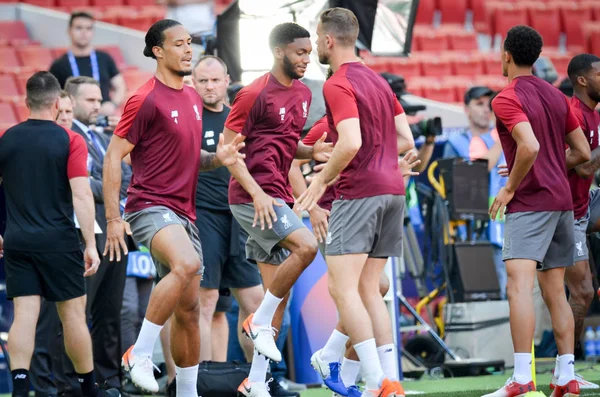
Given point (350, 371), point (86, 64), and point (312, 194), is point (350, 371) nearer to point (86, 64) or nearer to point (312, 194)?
point (312, 194)

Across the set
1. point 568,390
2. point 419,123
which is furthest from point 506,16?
point 568,390

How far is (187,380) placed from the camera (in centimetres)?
675

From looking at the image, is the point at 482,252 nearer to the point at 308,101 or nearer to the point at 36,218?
the point at 308,101

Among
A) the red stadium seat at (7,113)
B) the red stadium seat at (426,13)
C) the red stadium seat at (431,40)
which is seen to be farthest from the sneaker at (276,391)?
the red stadium seat at (426,13)

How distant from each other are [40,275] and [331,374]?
2.07 metres

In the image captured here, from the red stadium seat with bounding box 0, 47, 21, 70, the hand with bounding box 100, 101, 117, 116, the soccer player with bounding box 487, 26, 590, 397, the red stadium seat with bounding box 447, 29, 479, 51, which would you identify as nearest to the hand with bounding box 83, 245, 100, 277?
the soccer player with bounding box 487, 26, 590, 397

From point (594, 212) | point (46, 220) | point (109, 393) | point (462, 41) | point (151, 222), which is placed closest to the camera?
point (151, 222)

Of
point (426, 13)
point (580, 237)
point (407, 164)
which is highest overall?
point (426, 13)

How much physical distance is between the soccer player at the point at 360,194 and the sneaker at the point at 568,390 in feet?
4.18

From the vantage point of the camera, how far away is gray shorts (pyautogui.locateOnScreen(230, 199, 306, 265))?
7.00m

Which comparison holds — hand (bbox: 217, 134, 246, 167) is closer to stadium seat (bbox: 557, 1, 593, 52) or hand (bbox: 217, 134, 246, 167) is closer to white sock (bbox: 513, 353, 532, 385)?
white sock (bbox: 513, 353, 532, 385)

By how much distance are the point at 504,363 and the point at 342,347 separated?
343 centimetres

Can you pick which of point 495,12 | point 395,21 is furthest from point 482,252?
point 495,12

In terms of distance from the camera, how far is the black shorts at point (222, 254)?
26.9 ft
